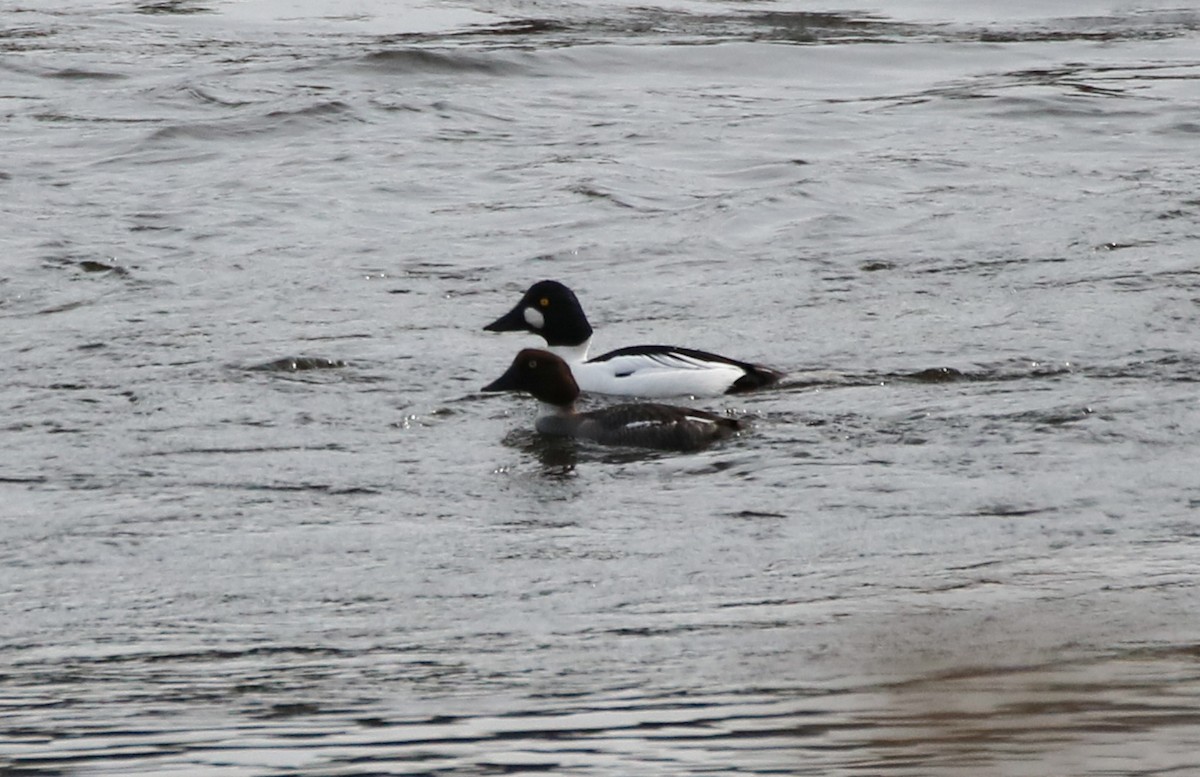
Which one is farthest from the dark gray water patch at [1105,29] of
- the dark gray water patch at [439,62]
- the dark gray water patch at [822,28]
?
the dark gray water patch at [439,62]

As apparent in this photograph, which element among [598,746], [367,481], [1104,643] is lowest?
[367,481]

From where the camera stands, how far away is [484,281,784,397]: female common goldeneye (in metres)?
10.6

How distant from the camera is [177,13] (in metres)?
24.9

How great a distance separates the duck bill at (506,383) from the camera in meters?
Result: 10.4

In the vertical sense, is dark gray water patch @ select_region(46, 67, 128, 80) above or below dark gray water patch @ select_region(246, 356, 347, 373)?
above

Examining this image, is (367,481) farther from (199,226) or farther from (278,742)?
(199,226)

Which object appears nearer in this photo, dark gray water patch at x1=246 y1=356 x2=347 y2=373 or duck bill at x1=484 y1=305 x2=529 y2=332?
dark gray water patch at x1=246 y1=356 x2=347 y2=373

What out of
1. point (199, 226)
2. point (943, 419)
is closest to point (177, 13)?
point (199, 226)

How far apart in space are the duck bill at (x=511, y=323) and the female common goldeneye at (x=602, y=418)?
91 centimetres

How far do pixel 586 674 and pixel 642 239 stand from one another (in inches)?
366

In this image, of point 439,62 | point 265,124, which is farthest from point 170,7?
point 265,124

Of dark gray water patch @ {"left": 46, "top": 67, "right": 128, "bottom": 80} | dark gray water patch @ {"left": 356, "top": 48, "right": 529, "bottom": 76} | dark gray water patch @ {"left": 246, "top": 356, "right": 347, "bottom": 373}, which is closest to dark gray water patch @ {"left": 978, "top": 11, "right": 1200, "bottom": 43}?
dark gray water patch @ {"left": 356, "top": 48, "right": 529, "bottom": 76}

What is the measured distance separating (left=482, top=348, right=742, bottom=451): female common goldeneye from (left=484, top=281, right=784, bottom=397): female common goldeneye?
32 cm

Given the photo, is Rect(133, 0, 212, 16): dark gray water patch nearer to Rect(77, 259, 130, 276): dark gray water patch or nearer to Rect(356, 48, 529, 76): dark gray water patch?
Rect(356, 48, 529, 76): dark gray water patch
